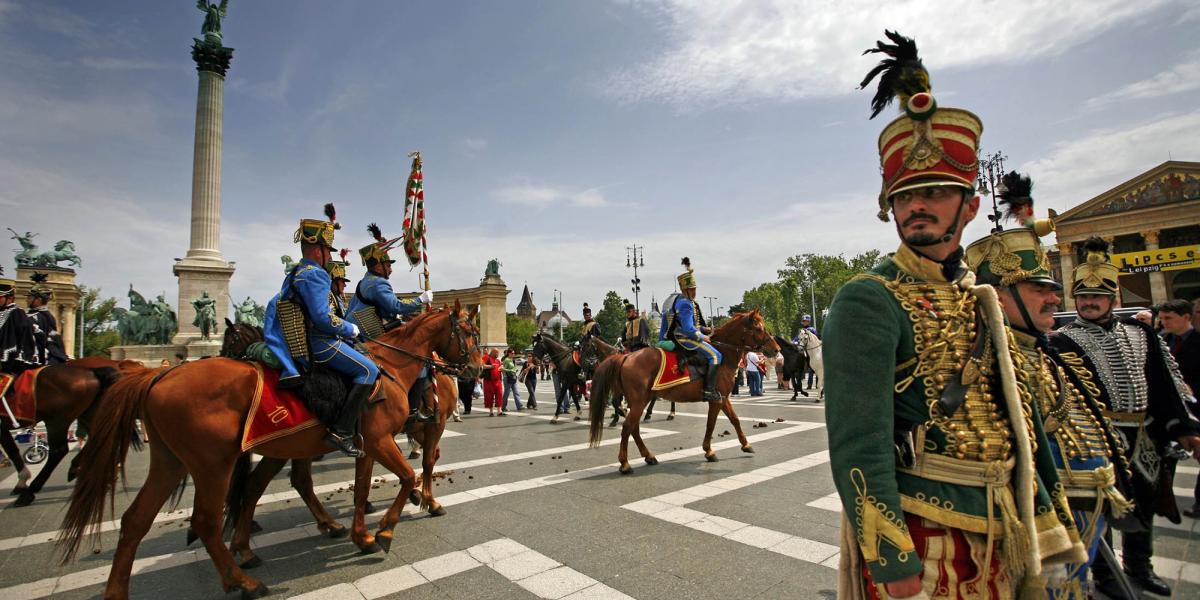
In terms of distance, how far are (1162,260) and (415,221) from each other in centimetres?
5161

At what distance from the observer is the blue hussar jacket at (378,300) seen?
6.73 meters

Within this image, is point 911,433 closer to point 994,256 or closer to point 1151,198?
point 994,256

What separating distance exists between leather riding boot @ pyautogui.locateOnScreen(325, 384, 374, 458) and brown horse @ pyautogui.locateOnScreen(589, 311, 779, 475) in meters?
4.25

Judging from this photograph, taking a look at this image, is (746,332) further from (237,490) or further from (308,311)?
(237,490)

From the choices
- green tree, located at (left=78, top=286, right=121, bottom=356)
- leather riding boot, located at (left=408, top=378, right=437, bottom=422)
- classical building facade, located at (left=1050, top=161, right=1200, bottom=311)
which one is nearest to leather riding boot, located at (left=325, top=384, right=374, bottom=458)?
leather riding boot, located at (left=408, top=378, right=437, bottom=422)

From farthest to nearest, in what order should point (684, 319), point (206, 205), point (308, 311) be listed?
point (206, 205) → point (684, 319) → point (308, 311)

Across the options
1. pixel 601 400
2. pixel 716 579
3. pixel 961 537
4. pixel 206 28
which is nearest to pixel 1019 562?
pixel 961 537

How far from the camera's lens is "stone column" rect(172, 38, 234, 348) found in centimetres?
2556

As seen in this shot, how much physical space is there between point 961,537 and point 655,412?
48.1ft

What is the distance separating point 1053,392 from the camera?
103 inches

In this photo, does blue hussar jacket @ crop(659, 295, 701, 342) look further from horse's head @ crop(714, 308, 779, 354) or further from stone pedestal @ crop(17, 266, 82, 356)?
stone pedestal @ crop(17, 266, 82, 356)

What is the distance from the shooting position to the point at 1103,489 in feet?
8.29

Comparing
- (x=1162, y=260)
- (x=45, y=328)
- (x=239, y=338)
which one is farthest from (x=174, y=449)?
(x=1162, y=260)

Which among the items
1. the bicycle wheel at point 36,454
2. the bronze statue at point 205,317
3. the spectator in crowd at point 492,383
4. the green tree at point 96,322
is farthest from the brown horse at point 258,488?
the green tree at point 96,322
